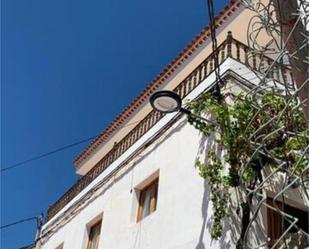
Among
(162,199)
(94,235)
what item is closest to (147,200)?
(162,199)

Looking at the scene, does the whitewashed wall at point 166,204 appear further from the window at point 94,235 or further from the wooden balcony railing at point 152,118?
the wooden balcony railing at point 152,118

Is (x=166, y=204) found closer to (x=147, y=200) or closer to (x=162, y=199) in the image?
(x=162, y=199)

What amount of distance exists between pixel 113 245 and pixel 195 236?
2.88m

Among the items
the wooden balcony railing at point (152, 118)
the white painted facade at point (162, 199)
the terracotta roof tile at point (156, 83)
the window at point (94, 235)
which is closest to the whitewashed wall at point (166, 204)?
the white painted facade at point (162, 199)

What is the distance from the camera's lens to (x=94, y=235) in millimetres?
11570

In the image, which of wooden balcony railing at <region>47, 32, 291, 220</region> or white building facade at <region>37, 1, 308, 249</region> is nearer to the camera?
white building facade at <region>37, 1, 308, 249</region>

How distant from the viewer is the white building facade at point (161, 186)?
8.07 m

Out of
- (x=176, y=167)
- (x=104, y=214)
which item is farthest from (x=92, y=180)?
(x=176, y=167)

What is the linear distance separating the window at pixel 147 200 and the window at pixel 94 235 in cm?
180

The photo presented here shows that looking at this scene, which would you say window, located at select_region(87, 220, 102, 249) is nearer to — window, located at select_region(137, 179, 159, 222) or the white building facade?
the white building facade

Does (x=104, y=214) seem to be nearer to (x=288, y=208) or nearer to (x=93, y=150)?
(x=288, y=208)

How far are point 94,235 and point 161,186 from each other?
126 inches

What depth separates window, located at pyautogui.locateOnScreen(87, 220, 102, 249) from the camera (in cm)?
1136

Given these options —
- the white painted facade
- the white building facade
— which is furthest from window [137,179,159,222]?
the white painted facade
